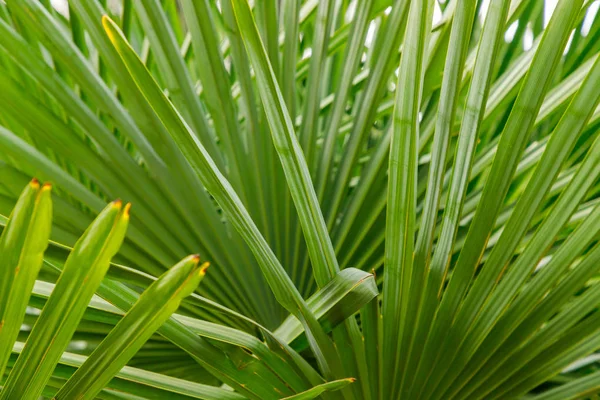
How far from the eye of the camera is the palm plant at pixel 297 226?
0.32 m

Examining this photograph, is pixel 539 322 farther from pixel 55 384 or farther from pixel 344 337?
pixel 55 384

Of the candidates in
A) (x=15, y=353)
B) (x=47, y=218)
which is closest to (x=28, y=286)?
(x=47, y=218)

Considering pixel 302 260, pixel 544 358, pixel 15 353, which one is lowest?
pixel 544 358

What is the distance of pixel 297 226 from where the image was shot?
74 centimetres

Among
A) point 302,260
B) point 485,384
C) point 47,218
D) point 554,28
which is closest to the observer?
point 47,218

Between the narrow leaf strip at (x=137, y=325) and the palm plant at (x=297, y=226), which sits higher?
the palm plant at (x=297, y=226)

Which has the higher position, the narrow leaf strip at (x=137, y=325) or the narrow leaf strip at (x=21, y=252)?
the narrow leaf strip at (x=21, y=252)

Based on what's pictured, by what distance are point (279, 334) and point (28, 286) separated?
22 cm

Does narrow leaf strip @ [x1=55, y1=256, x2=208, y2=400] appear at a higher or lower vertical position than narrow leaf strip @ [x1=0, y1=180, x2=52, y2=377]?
lower

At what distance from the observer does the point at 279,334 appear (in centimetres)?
46

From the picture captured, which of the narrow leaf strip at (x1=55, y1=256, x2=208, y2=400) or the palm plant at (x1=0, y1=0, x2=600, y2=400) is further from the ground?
the palm plant at (x1=0, y1=0, x2=600, y2=400)

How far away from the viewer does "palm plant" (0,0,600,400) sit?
317 millimetres

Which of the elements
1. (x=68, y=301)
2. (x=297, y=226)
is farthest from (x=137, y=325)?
(x=297, y=226)

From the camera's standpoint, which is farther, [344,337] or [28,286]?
[344,337]
